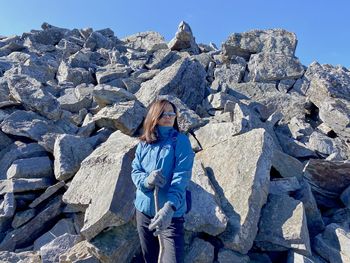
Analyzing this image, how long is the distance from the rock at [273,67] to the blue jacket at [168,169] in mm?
14041

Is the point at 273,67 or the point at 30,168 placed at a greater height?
the point at 273,67

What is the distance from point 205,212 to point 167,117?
2815 millimetres

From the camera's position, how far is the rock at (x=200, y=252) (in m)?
7.26

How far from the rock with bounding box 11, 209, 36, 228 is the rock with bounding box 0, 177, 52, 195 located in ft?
2.02

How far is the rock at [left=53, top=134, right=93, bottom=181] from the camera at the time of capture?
9438 mm

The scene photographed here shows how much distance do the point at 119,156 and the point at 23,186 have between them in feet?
9.37

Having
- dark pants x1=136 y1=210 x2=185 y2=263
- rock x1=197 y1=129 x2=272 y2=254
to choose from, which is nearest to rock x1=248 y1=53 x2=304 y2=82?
→ rock x1=197 y1=129 x2=272 y2=254

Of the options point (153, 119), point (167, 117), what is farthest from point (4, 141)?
point (167, 117)

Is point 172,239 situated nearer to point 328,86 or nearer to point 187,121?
point 187,121

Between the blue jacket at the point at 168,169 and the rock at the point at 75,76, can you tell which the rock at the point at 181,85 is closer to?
the rock at the point at 75,76

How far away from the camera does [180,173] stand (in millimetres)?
5672

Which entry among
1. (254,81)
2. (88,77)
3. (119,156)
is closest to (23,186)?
(119,156)

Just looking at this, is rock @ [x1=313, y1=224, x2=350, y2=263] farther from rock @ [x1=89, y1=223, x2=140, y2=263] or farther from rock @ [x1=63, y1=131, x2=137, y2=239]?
rock @ [x1=63, y1=131, x2=137, y2=239]

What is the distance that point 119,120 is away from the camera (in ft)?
34.0
